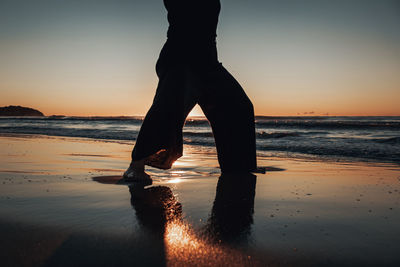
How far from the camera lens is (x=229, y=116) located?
272 cm

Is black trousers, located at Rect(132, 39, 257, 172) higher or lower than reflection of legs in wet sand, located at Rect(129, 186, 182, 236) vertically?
higher

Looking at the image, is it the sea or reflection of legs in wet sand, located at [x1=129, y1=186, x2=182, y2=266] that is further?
the sea

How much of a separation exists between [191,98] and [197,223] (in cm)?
137

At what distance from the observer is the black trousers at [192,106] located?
7.59ft

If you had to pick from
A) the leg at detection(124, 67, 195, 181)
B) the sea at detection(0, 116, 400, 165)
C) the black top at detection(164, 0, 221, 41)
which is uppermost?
the black top at detection(164, 0, 221, 41)

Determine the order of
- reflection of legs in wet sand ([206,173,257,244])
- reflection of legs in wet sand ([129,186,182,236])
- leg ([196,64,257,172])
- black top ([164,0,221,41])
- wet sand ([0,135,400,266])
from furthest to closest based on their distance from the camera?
leg ([196,64,257,172]) < black top ([164,0,221,41]) < reflection of legs in wet sand ([129,186,182,236]) < reflection of legs in wet sand ([206,173,257,244]) < wet sand ([0,135,400,266])

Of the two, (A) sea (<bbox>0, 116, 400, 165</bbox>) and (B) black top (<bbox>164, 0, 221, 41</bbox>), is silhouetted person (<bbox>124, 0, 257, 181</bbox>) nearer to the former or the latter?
(B) black top (<bbox>164, 0, 221, 41</bbox>)

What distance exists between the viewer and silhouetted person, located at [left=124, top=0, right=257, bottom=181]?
7.63ft

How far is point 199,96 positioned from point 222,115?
261 millimetres

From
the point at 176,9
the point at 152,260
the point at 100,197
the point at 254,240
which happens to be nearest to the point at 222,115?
the point at 176,9

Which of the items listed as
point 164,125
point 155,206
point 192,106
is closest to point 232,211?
point 155,206

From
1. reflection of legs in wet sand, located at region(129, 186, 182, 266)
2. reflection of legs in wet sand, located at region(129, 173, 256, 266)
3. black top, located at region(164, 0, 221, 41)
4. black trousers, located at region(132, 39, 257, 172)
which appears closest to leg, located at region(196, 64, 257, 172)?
black trousers, located at region(132, 39, 257, 172)

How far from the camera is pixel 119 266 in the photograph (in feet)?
2.96

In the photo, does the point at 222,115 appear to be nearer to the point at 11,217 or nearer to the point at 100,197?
the point at 100,197
